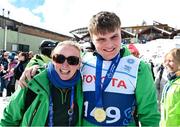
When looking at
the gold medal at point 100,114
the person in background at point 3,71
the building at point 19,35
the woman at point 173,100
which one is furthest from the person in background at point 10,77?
the building at point 19,35

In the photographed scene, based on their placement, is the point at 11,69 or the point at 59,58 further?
the point at 11,69

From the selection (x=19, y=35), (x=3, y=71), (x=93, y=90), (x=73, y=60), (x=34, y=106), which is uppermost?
(x=19, y=35)

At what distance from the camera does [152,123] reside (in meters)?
2.31

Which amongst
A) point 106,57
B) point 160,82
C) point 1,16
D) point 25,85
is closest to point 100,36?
point 106,57

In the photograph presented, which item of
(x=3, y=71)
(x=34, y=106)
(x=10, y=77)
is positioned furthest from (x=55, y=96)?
(x=3, y=71)

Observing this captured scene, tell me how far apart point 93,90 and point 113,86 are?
0.13 metres

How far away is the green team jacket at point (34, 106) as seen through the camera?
2.32m

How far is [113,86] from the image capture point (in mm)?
2338

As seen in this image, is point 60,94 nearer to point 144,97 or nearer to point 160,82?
point 144,97

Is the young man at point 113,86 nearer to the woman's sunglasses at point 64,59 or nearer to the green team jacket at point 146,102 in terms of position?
the green team jacket at point 146,102

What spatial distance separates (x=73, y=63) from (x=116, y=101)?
37 cm

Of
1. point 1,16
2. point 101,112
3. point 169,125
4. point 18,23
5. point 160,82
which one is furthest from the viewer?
point 18,23

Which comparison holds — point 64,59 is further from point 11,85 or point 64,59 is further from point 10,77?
point 10,77

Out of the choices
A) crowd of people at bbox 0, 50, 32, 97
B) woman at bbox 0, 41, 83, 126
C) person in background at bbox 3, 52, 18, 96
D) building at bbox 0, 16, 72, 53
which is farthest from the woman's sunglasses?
building at bbox 0, 16, 72, 53
